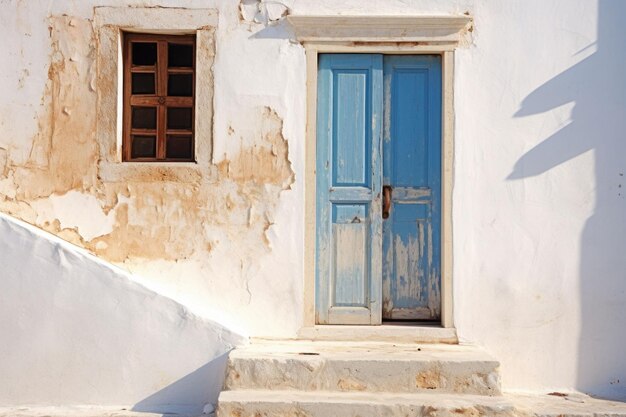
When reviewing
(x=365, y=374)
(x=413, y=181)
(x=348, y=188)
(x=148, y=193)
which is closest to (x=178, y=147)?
(x=148, y=193)

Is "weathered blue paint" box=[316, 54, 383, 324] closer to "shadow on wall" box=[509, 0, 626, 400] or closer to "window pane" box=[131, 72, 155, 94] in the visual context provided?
"shadow on wall" box=[509, 0, 626, 400]

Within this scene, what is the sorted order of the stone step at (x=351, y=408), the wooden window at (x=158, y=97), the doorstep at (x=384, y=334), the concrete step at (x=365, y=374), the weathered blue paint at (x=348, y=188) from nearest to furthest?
the stone step at (x=351, y=408)
the concrete step at (x=365, y=374)
the doorstep at (x=384, y=334)
the weathered blue paint at (x=348, y=188)
the wooden window at (x=158, y=97)

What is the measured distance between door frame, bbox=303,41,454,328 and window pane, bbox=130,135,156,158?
1.28m

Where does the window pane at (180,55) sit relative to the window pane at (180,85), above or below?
above

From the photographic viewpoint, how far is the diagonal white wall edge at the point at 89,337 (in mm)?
5844

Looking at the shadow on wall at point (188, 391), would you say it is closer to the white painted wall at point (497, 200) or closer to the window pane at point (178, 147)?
the white painted wall at point (497, 200)

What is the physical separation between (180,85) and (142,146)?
0.58 metres

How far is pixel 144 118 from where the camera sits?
6695mm

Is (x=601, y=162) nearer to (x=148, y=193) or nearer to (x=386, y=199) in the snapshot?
(x=386, y=199)

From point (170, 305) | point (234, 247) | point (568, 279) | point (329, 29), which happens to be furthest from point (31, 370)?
point (568, 279)

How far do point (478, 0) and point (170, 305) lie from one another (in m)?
3.33

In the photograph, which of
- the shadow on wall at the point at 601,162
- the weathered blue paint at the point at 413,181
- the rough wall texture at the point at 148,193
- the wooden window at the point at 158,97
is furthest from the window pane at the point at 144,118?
the shadow on wall at the point at 601,162

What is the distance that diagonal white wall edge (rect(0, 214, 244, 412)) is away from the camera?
584cm

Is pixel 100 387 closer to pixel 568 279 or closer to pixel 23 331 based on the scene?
pixel 23 331
